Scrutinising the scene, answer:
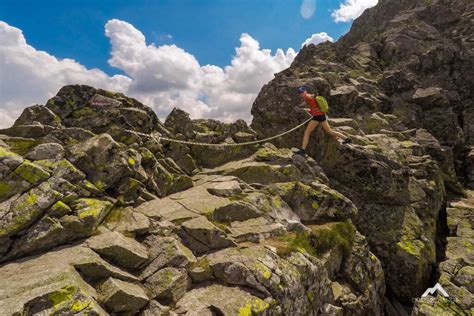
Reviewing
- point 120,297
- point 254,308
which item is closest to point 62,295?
point 120,297

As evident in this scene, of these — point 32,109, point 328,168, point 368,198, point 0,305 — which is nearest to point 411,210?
point 368,198

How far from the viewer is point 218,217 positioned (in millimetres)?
13953

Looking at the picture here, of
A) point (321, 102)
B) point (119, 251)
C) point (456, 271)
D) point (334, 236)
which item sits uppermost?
point (321, 102)

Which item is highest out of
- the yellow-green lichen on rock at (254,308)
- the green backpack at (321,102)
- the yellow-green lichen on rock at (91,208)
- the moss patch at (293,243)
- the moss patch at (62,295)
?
the green backpack at (321,102)

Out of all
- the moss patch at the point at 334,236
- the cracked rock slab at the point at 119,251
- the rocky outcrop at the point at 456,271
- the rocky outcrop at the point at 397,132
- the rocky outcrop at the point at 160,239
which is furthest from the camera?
the rocky outcrop at the point at 397,132

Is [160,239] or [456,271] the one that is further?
[456,271]

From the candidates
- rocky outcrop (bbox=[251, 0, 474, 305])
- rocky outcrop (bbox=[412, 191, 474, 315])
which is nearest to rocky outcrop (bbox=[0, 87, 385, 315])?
rocky outcrop (bbox=[412, 191, 474, 315])

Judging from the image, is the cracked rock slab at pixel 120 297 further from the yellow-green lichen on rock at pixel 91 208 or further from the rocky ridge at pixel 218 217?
the yellow-green lichen on rock at pixel 91 208

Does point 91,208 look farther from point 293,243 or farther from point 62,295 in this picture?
point 293,243

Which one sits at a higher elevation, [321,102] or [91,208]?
[321,102]

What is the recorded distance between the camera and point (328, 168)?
2283 cm

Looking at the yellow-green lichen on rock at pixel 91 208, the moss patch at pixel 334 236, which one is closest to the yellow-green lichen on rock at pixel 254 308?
the moss patch at pixel 334 236

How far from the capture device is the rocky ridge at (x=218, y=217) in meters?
9.53

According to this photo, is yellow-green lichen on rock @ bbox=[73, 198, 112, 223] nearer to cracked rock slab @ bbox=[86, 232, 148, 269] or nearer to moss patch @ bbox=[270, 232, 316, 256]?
cracked rock slab @ bbox=[86, 232, 148, 269]
